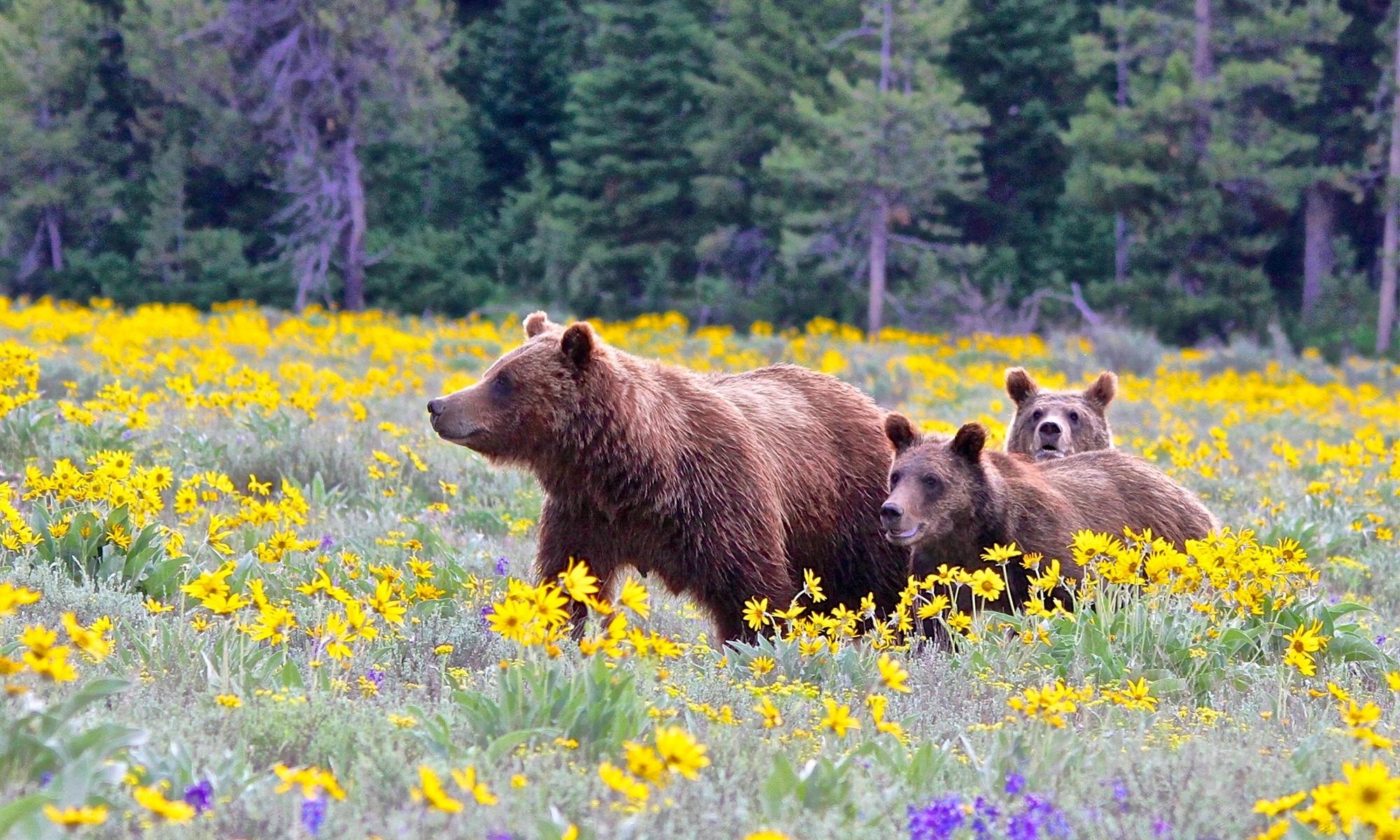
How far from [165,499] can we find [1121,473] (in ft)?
14.5

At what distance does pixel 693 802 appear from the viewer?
296cm

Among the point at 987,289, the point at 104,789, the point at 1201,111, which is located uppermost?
the point at 1201,111

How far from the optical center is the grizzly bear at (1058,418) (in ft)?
22.7

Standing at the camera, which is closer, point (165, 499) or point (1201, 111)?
point (165, 499)

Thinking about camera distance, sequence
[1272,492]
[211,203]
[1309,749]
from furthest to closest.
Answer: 1. [211,203]
2. [1272,492]
3. [1309,749]

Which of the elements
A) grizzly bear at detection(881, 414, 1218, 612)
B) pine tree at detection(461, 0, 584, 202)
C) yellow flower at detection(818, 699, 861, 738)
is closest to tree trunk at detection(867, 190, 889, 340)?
pine tree at detection(461, 0, 584, 202)

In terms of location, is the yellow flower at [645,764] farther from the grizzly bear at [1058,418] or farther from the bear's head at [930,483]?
the grizzly bear at [1058,418]

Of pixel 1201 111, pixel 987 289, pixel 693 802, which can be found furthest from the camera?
pixel 987 289

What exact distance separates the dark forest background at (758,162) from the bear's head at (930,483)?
58.3 ft

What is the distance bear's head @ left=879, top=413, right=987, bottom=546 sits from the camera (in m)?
4.95

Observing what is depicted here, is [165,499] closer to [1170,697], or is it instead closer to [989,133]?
[1170,697]

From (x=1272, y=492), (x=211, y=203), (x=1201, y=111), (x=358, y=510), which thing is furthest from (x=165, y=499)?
(x=211, y=203)

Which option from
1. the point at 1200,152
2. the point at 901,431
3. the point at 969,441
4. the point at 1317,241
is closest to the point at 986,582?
the point at 969,441

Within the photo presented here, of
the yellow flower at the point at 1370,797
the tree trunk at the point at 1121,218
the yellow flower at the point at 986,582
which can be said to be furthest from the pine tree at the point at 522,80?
the yellow flower at the point at 1370,797
